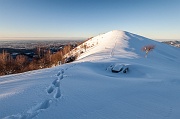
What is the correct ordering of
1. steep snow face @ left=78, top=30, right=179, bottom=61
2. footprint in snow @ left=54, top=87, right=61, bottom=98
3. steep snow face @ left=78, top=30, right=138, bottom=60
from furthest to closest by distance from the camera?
steep snow face @ left=78, top=30, right=179, bottom=61, steep snow face @ left=78, top=30, right=138, bottom=60, footprint in snow @ left=54, top=87, right=61, bottom=98

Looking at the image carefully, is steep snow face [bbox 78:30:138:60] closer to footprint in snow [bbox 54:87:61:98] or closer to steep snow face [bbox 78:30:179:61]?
steep snow face [bbox 78:30:179:61]

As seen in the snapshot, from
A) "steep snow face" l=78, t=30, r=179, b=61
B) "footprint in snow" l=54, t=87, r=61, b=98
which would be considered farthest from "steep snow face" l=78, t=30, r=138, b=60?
"footprint in snow" l=54, t=87, r=61, b=98

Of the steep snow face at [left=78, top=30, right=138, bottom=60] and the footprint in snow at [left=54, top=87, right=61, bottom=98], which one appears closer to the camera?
the footprint in snow at [left=54, top=87, right=61, bottom=98]

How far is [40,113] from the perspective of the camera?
6141 mm

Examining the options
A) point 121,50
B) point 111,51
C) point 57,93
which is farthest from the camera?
point 121,50

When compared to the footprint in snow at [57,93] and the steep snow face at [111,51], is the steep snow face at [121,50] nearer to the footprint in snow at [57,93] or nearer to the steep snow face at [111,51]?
the steep snow face at [111,51]

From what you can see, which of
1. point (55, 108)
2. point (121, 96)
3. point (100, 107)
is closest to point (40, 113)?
point (55, 108)

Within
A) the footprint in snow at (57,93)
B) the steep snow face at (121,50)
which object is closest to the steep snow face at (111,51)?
the steep snow face at (121,50)

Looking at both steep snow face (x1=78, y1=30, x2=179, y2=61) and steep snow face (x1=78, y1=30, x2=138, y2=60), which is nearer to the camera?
steep snow face (x1=78, y1=30, x2=138, y2=60)

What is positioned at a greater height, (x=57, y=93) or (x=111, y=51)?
(x=57, y=93)

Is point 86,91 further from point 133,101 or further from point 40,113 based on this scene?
point 40,113

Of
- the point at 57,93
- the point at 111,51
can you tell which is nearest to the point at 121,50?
the point at 111,51

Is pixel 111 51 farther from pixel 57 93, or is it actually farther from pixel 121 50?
pixel 57 93

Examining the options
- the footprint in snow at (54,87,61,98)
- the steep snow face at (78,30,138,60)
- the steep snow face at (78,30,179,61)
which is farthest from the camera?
the steep snow face at (78,30,179,61)
